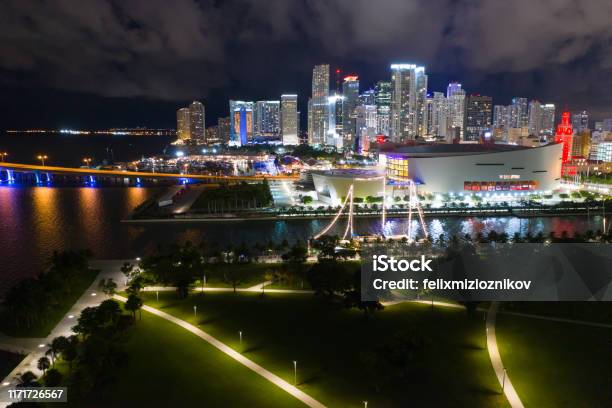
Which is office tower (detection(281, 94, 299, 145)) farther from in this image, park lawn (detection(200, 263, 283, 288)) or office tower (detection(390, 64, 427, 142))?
park lawn (detection(200, 263, 283, 288))

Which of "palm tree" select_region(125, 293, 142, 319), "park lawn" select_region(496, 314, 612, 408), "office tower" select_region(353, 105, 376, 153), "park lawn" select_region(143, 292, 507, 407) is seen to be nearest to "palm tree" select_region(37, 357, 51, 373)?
"palm tree" select_region(125, 293, 142, 319)

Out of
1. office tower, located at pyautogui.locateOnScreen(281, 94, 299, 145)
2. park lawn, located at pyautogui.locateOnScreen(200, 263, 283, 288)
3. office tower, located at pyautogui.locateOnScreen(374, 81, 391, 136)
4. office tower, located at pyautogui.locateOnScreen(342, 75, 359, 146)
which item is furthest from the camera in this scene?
office tower, located at pyautogui.locateOnScreen(281, 94, 299, 145)

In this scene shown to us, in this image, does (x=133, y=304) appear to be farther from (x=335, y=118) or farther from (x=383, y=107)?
(x=335, y=118)

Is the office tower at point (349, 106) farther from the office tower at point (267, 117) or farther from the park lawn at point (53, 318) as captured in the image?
the park lawn at point (53, 318)

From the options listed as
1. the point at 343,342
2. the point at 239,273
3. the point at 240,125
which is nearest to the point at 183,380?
the point at 343,342

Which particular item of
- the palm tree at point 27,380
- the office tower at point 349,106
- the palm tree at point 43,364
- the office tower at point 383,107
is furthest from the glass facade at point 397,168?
the office tower at point 349,106

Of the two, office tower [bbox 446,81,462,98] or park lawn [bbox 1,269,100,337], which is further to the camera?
office tower [bbox 446,81,462,98]

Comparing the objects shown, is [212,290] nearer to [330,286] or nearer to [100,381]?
[330,286]

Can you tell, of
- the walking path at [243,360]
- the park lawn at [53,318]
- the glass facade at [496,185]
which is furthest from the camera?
the glass facade at [496,185]
